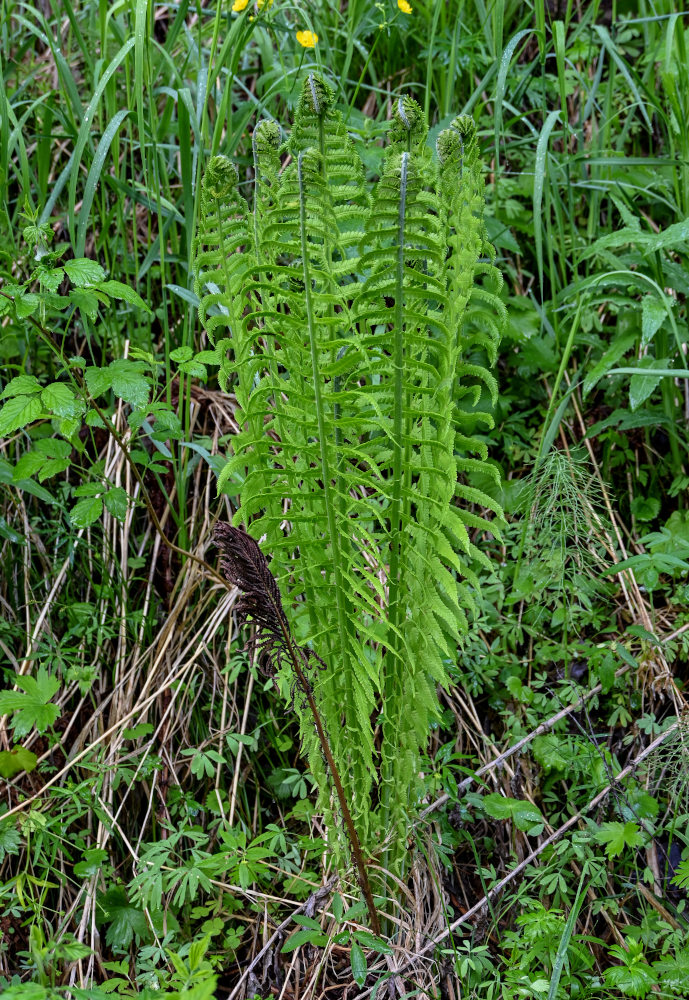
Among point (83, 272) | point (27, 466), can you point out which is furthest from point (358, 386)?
point (27, 466)

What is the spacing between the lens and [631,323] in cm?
218

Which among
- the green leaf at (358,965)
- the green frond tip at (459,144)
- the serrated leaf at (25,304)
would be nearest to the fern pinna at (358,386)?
the green frond tip at (459,144)

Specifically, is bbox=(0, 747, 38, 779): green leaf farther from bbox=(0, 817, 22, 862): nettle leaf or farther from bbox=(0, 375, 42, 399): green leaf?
bbox=(0, 375, 42, 399): green leaf

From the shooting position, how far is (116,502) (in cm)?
189

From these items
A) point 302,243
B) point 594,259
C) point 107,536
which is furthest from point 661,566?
point 107,536

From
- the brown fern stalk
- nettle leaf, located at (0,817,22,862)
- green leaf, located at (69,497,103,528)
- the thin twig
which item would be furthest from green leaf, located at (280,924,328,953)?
green leaf, located at (69,497,103,528)

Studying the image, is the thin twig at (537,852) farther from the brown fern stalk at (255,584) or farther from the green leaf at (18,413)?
the green leaf at (18,413)

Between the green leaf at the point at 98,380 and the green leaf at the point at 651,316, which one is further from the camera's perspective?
the green leaf at the point at 651,316

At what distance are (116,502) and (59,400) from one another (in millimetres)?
271

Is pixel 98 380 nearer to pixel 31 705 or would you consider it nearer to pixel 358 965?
pixel 31 705

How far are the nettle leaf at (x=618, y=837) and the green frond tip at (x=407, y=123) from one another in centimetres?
124

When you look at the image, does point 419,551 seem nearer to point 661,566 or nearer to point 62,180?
point 661,566

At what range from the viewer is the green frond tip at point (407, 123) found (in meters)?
1.19

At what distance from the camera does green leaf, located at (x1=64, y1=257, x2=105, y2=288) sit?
1753 millimetres
